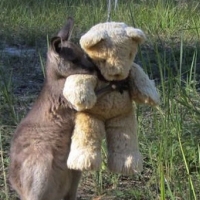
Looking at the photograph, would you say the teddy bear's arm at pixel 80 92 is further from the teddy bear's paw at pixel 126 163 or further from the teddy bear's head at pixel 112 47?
the teddy bear's paw at pixel 126 163

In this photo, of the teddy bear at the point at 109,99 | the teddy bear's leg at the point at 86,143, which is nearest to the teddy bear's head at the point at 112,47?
the teddy bear at the point at 109,99

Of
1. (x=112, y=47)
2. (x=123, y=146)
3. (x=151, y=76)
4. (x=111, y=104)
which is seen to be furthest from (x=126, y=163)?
(x=151, y=76)

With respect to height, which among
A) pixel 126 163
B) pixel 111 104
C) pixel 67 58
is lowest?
pixel 126 163

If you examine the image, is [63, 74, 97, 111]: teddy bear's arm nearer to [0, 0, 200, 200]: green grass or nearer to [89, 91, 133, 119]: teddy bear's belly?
[89, 91, 133, 119]: teddy bear's belly

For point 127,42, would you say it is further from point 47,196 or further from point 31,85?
point 31,85

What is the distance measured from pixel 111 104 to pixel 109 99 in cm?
1

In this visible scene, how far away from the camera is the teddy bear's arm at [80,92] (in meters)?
1.59

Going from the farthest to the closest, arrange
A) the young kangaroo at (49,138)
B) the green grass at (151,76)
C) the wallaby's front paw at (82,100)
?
the green grass at (151,76) < the young kangaroo at (49,138) < the wallaby's front paw at (82,100)

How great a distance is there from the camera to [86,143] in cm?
165

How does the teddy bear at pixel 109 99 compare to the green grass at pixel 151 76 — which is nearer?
the teddy bear at pixel 109 99

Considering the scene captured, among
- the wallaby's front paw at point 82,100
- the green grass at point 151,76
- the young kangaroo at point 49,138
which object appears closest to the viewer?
the wallaby's front paw at point 82,100

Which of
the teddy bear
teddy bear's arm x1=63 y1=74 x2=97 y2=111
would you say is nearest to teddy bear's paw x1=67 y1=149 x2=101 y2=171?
the teddy bear

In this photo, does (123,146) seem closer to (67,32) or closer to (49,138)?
(49,138)

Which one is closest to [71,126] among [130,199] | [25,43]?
[130,199]
